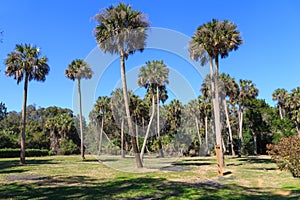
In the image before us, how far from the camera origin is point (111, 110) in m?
49.2

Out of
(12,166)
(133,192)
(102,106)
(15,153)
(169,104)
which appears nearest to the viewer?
(133,192)

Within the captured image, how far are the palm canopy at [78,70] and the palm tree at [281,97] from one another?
34.1 meters

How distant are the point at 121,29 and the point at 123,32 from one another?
0.92 ft

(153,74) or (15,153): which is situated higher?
(153,74)

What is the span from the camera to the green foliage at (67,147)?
5391 centimetres

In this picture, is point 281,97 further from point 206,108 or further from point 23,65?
point 23,65

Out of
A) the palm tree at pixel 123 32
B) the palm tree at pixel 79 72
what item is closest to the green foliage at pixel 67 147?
the palm tree at pixel 79 72

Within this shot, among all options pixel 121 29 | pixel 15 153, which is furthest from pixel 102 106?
pixel 121 29

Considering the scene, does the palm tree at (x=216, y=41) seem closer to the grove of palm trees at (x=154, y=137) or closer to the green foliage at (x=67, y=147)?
the grove of palm trees at (x=154, y=137)

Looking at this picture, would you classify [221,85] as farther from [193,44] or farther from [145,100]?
[193,44]

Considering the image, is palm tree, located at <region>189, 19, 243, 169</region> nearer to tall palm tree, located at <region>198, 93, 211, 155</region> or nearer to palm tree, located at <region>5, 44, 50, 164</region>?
palm tree, located at <region>5, 44, 50, 164</region>

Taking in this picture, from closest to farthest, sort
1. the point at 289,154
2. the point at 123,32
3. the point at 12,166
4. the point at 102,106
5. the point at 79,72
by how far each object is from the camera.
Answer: the point at 289,154 → the point at 123,32 → the point at 12,166 → the point at 79,72 → the point at 102,106

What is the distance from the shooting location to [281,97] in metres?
49.6

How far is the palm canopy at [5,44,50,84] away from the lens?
25.9 metres
